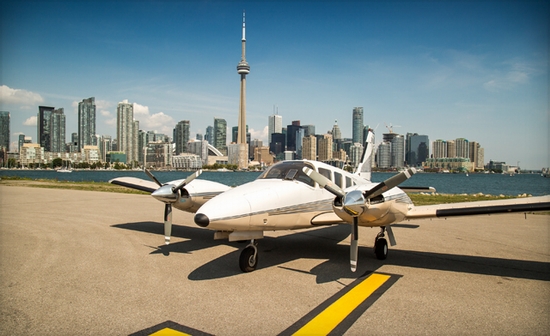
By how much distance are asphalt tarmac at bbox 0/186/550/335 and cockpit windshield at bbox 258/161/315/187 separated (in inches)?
87.9

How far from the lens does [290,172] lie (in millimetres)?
9164

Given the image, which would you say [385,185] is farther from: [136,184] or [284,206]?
[136,184]

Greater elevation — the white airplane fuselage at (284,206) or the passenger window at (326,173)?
the passenger window at (326,173)

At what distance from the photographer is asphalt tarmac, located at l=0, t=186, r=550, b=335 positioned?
5188 mm

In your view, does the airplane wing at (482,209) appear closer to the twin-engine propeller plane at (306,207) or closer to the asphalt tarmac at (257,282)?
the twin-engine propeller plane at (306,207)

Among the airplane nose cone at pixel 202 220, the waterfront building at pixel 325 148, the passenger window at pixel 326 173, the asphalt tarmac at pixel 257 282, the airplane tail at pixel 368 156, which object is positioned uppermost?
the waterfront building at pixel 325 148

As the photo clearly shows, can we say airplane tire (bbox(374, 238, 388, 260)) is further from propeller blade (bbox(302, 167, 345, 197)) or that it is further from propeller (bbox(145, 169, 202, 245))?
propeller (bbox(145, 169, 202, 245))

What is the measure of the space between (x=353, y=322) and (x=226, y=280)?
Answer: 3031mm

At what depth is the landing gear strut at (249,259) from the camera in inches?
308

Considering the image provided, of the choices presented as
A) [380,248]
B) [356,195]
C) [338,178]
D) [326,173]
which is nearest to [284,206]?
[356,195]

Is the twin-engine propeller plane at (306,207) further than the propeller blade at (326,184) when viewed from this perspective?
No

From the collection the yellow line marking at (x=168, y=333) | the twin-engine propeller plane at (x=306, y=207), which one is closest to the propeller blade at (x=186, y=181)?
the twin-engine propeller plane at (x=306, y=207)

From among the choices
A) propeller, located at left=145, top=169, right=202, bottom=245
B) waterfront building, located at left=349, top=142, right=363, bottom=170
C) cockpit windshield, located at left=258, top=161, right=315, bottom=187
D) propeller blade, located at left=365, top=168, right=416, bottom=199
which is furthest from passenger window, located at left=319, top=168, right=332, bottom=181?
waterfront building, located at left=349, top=142, right=363, bottom=170

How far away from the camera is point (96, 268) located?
8023 mm
